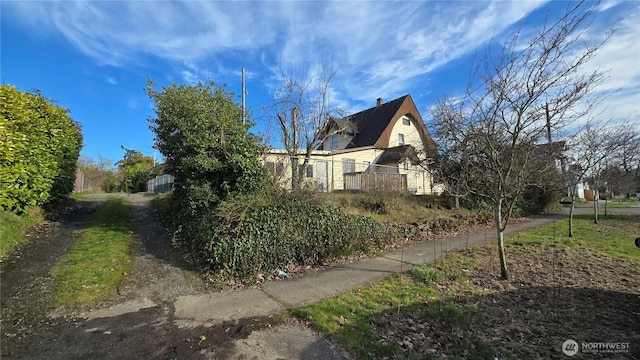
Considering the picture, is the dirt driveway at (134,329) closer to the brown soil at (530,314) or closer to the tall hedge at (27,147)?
the brown soil at (530,314)

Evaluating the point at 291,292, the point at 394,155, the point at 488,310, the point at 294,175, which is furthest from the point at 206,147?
the point at 394,155

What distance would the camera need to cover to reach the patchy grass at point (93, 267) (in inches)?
180

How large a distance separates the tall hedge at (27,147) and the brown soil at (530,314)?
856cm

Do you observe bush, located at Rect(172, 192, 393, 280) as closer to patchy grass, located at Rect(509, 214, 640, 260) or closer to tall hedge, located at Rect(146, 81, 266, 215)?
tall hedge, located at Rect(146, 81, 266, 215)

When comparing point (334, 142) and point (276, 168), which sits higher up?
point (334, 142)

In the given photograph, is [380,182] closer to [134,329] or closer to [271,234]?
[271,234]

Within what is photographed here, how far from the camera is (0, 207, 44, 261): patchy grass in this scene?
6.18 meters

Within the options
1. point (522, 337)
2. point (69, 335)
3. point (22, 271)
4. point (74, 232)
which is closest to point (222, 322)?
point (69, 335)

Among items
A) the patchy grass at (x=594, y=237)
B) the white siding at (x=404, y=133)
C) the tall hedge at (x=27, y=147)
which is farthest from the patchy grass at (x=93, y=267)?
the white siding at (x=404, y=133)

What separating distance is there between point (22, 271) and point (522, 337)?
27.3 ft

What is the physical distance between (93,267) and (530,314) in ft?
24.9

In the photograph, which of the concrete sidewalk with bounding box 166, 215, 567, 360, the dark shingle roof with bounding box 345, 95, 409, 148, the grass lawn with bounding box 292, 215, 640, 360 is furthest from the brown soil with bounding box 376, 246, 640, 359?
the dark shingle roof with bounding box 345, 95, 409, 148

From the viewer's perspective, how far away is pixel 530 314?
4199 millimetres

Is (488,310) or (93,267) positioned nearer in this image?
(488,310)
